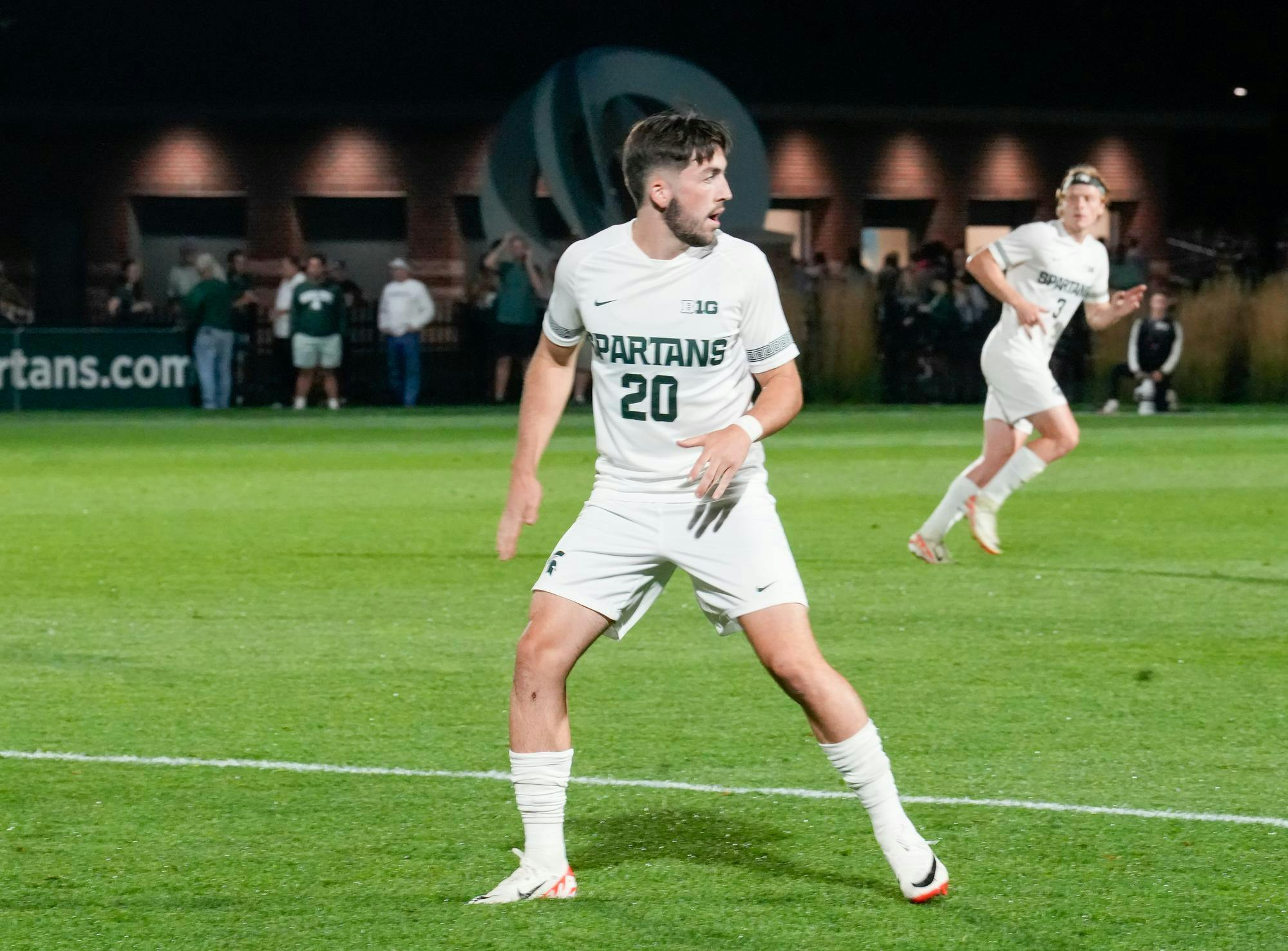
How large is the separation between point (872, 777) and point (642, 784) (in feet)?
5.30

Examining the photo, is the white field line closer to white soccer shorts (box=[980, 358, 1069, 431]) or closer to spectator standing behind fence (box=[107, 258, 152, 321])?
white soccer shorts (box=[980, 358, 1069, 431])

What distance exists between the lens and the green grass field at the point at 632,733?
5.38 meters

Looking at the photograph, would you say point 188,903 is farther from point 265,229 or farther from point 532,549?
point 265,229

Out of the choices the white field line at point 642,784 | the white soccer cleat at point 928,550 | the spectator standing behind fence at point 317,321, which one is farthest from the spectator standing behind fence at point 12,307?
the white field line at point 642,784

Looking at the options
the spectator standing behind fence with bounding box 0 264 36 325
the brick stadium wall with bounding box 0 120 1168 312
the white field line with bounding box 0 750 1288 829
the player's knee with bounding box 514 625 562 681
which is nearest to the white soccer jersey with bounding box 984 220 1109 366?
the white field line with bounding box 0 750 1288 829

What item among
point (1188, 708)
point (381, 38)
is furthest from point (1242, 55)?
point (1188, 708)

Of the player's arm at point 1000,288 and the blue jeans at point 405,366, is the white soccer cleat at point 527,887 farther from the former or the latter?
the blue jeans at point 405,366

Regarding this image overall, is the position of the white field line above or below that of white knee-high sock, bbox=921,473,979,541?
below

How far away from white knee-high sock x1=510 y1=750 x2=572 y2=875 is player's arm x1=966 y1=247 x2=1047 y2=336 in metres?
7.46

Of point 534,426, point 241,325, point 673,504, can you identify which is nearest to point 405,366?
point 241,325

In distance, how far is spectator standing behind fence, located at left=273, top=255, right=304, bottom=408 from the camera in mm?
29203

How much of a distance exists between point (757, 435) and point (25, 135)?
42.8 m

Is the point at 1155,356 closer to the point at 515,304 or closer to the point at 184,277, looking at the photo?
the point at 515,304

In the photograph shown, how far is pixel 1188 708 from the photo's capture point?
819 centimetres
